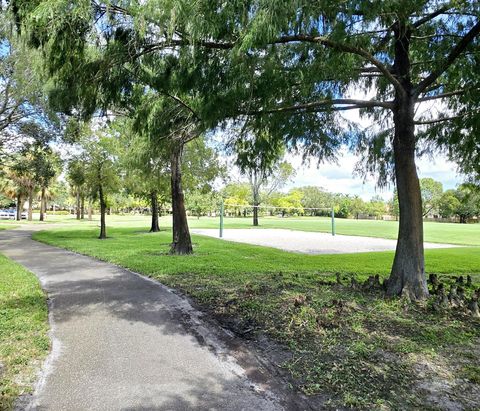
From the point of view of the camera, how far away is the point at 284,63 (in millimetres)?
4719

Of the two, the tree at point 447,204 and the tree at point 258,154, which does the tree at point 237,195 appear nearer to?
the tree at point 447,204

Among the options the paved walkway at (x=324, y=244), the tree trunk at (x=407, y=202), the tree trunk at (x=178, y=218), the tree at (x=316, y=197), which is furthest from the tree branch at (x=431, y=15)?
the tree at (x=316, y=197)

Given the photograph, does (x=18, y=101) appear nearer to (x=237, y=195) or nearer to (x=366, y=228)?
(x=366, y=228)

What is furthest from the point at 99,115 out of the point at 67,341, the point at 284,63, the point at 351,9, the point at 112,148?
the point at 112,148

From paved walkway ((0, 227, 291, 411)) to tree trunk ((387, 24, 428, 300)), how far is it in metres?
3.18

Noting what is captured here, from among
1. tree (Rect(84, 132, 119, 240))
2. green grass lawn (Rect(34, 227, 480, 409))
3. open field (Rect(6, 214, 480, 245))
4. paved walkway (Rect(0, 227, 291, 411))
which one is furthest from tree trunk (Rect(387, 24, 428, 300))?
open field (Rect(6, 214, 480, 245))

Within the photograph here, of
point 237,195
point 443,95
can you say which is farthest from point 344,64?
point 237,195

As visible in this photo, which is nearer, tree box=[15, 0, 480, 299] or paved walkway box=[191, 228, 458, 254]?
tree box=[15, 0, 480, 299]

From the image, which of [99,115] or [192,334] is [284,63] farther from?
[192,334]

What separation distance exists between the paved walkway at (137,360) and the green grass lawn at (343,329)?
496 millimetres

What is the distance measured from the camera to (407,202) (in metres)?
5.69

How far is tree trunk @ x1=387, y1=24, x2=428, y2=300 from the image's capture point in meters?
5.59

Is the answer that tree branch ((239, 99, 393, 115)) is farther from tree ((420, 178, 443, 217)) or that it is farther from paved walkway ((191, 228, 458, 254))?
tree ((420, 178, 443, 217))

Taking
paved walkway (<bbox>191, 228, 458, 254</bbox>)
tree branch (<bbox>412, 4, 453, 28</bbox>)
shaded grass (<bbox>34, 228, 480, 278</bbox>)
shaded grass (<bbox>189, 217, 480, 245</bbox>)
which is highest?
tree branch (<bbox>412, 4, 453, 28</bbox>)
